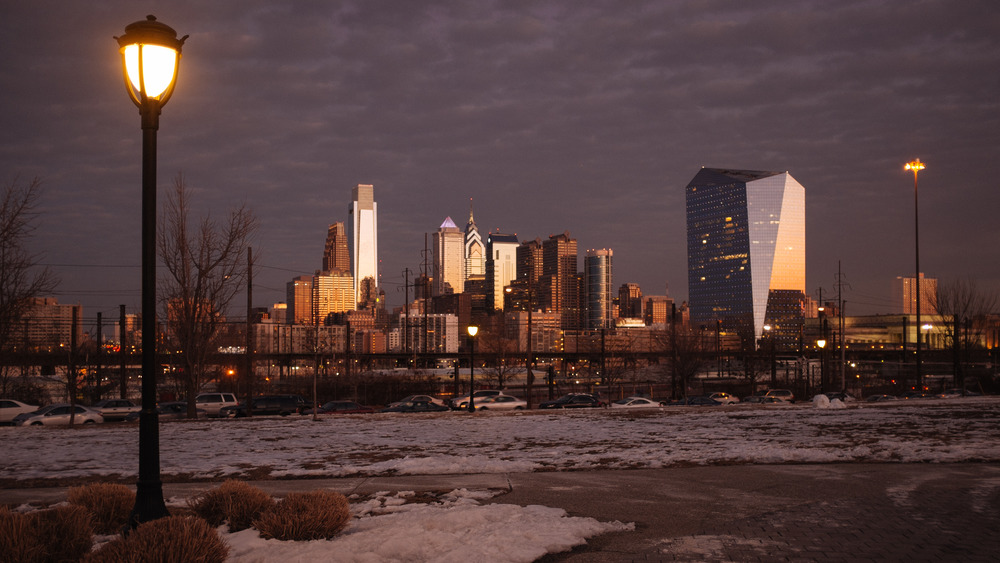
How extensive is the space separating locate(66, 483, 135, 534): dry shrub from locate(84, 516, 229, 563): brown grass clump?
2256mm

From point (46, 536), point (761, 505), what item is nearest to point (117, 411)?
point (46, 536)

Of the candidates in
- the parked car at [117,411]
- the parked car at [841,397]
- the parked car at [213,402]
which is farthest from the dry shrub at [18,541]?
the parked car at [841,397]

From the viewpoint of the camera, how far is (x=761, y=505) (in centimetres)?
1105

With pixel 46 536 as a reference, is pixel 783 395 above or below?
below

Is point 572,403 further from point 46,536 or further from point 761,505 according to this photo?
point 46,536

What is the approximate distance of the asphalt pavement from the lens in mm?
8359

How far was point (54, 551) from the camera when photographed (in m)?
7.26

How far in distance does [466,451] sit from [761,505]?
30.1 ft

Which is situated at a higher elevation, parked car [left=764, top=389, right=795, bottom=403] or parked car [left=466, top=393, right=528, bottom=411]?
parked car [left=466, top=393, right=528, bottom=411]

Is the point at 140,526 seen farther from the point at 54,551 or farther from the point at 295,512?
the point at 295,512

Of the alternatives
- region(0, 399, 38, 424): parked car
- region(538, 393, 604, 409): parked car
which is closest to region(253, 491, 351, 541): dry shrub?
region(538, 393, 604, 409): parked car

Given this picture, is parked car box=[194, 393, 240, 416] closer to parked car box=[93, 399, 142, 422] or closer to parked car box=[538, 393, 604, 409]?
parked car box=[93, 399, 142, 422]

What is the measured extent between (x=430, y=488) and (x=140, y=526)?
6551 mm

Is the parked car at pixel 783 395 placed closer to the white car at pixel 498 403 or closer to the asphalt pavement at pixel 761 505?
the white car at pixel 498 403
